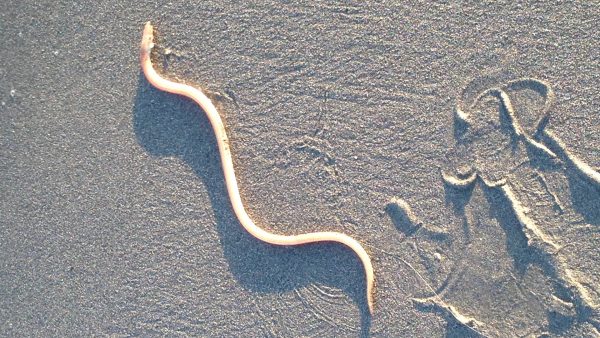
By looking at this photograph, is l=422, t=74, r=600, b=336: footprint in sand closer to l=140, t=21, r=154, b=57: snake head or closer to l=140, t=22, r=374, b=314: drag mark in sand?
l=140, t=22, r=374, b=314: drag mark in sand

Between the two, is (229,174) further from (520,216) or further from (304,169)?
(520,216)

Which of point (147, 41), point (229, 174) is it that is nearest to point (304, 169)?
point (229, 174)

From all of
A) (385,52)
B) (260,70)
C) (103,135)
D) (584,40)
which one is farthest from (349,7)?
(103,135)

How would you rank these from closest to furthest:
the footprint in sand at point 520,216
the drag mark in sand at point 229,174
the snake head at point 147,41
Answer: the footprint in sand at point 520,216, the drag mark in sand at point 229,174, the snake head at point 147,41

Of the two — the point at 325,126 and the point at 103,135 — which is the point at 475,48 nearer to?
the point at 325,126

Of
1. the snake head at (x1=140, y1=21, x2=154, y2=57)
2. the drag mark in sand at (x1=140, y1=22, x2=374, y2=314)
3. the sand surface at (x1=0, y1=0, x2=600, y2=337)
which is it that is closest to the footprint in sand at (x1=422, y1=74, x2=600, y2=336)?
the sand surface at (x1=0, y1=0, x2=600, y2=337)

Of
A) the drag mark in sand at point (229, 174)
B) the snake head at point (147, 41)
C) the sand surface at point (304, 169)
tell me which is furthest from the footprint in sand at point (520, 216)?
the snake head at point (147, 41)

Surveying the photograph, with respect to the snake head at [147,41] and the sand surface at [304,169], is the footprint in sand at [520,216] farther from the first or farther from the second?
the snake head at [147,41]
